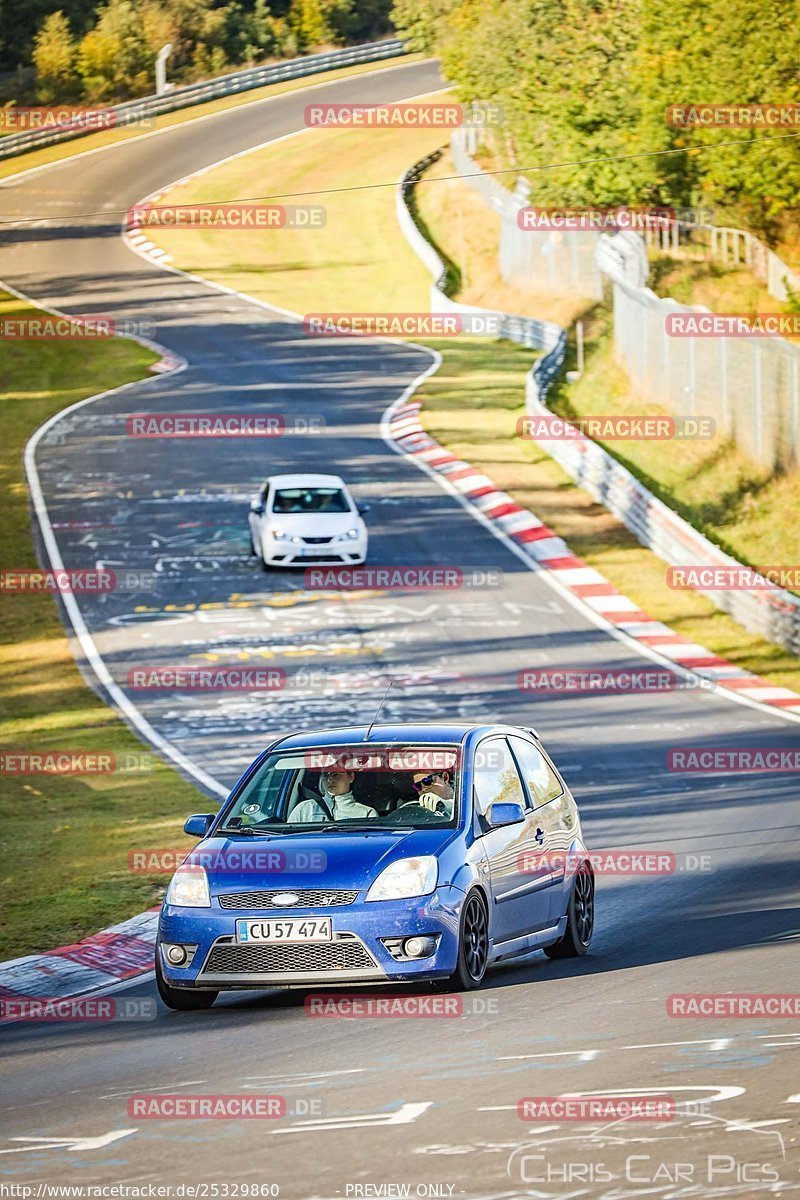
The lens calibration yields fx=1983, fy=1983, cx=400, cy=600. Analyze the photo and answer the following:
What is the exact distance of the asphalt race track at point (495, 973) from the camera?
6.99m

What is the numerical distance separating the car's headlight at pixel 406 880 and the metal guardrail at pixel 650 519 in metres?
18.1

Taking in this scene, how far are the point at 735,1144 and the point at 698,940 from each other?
526cm

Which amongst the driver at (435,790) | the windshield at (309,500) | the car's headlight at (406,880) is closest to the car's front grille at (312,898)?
the car's headlight at (406,880)

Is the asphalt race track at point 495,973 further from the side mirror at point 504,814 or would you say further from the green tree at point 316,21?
the green tree at point 316,21

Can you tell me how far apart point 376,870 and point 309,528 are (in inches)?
877

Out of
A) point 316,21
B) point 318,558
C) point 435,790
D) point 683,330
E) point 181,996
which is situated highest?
point 316,21

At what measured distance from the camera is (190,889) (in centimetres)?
1039

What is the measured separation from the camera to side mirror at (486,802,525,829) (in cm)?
1077

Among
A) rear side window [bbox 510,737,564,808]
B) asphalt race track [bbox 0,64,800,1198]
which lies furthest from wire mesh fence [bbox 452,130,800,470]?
rear side window [bbox 510,737,564,808]

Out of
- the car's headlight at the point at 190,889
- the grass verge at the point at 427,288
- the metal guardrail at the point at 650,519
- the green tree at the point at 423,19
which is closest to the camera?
the car's headlight at the point at 190,889

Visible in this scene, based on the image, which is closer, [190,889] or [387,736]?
[190,889]

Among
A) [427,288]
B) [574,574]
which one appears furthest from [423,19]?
[574,574]

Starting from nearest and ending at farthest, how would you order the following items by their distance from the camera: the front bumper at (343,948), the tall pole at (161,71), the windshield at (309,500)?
the front bumper at (343,948)
the windshield at (309,500)
the tall pole at (161,71)

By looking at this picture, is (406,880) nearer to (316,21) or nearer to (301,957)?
(301,957)
